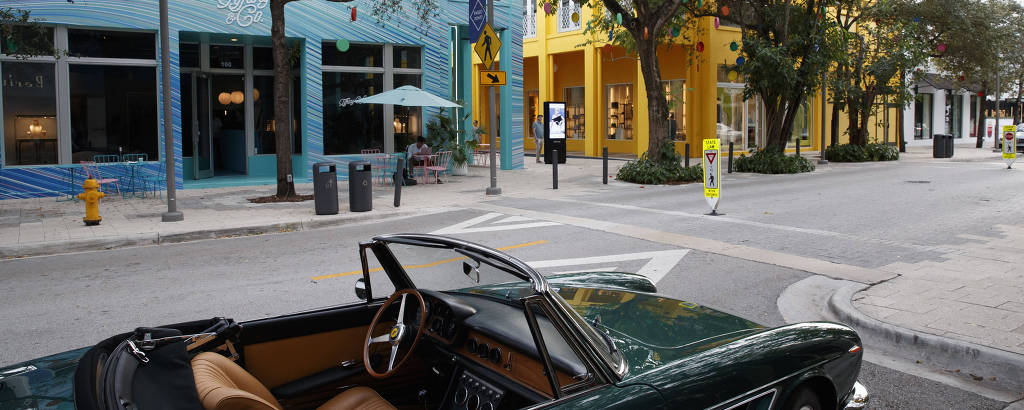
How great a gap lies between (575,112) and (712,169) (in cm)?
2357

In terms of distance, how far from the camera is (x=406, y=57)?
72.1 feet

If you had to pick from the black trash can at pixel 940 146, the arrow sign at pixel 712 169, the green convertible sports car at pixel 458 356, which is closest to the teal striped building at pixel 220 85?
the arrow sign at pixel 712 169

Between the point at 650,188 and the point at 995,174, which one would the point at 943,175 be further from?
the point at 650,188

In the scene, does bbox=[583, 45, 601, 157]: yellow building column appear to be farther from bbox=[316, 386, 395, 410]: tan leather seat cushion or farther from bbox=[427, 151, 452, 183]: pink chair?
bbox=[316, 386, 395, 410]: tan leather seat cushion

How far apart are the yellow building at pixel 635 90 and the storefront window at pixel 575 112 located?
47mm

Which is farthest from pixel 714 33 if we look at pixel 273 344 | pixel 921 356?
pixel 273 344

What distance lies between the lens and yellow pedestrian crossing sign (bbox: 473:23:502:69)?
669 inches

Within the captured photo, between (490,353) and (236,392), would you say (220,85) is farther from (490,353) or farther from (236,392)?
(236,392)

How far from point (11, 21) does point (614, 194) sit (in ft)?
39.0

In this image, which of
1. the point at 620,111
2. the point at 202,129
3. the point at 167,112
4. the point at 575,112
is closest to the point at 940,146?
the point at 620,111

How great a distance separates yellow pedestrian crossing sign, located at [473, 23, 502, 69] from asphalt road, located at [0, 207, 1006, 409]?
595 centimetres

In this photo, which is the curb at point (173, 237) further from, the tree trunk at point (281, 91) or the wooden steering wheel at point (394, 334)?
the wooden steering wheel at point (394, 334)

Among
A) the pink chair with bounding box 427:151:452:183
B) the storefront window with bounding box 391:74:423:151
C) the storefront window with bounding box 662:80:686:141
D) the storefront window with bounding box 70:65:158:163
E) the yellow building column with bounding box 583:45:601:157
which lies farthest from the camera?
the yellow building column with bounding box 583:45:601:157

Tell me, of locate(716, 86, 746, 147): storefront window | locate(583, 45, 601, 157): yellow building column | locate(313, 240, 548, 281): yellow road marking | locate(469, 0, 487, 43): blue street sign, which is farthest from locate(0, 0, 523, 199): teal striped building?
locate(716, 86, 746, 147): storefront window
